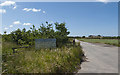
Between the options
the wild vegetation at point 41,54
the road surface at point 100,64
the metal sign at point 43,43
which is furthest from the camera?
the metal sign at point 43,43

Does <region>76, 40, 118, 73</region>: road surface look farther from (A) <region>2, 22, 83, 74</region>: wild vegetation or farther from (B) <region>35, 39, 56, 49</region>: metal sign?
(B) <region>35, 39, 56, 49</region>: metal sign

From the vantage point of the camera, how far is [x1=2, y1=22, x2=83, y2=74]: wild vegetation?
4336mm

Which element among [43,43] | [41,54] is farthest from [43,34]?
[41,54]

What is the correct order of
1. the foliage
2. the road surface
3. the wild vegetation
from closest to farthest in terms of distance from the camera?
the wild vegetation → the road surface → the foliage

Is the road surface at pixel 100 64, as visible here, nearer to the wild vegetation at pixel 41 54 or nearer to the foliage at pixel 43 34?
the wild vegetation at pixel 41 54

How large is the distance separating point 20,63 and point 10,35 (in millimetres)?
12499

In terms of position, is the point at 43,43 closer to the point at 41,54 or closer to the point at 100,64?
the point at 41,54

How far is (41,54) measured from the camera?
20.8ft

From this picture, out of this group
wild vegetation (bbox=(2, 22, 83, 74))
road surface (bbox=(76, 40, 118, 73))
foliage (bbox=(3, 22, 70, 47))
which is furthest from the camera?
foliage (bbox=(3, 22, 70, 47))

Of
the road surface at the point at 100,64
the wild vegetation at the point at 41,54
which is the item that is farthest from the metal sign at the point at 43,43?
the road surface at the point at 100,64

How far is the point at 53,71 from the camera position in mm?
4016

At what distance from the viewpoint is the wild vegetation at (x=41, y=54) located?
4.34m

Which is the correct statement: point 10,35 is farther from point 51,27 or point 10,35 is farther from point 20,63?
point 20,63

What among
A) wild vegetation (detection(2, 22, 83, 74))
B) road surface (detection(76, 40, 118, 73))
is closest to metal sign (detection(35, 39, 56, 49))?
wild vegetation (detection(2, 22, 83, 74))
